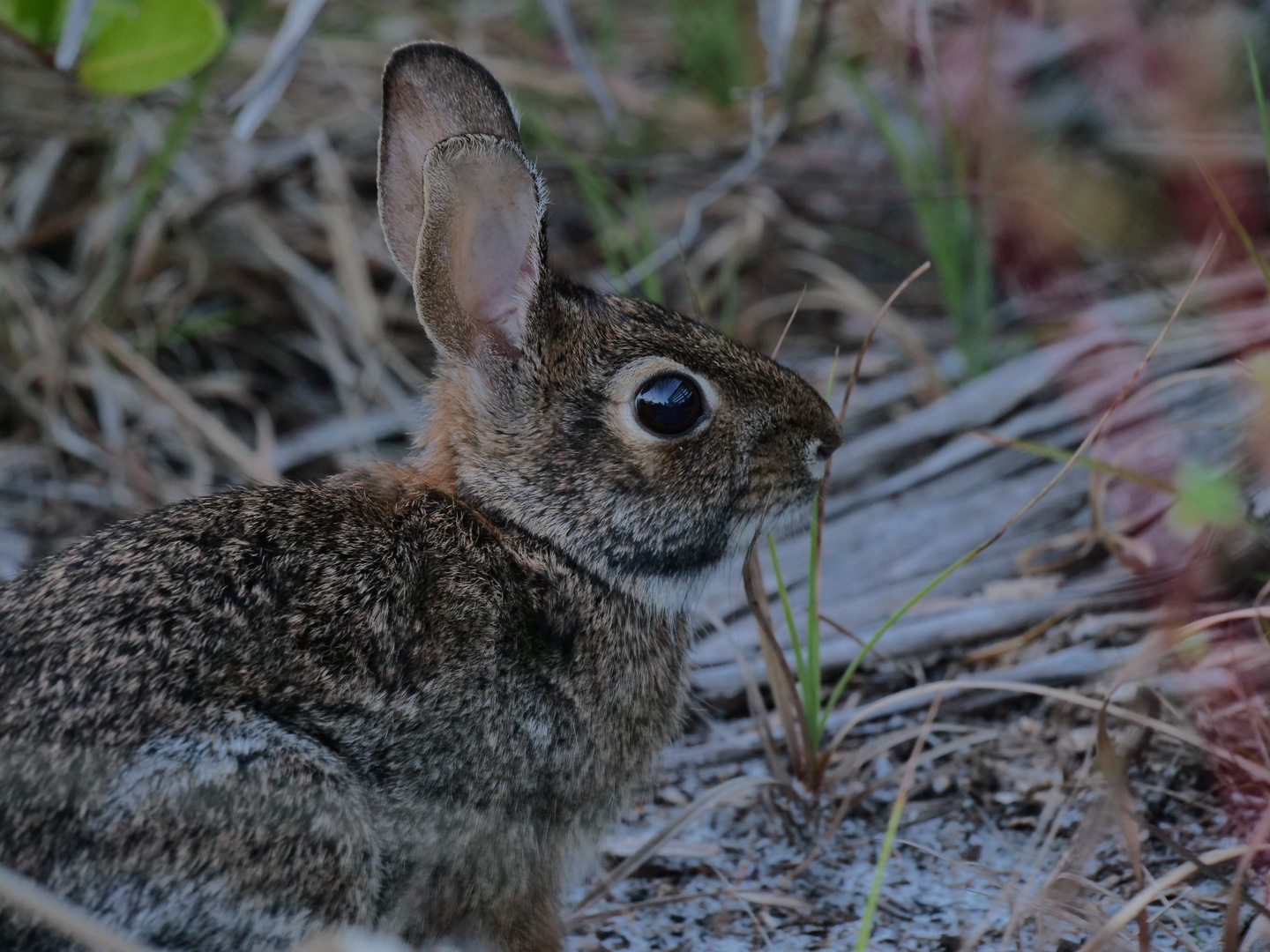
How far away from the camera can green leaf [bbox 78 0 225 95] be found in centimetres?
398

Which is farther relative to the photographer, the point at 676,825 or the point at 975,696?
the point at 975,696

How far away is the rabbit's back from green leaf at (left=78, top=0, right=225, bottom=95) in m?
1.51

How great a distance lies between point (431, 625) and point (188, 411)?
8.09 feet

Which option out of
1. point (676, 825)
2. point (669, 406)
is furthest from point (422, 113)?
point (676, 825)

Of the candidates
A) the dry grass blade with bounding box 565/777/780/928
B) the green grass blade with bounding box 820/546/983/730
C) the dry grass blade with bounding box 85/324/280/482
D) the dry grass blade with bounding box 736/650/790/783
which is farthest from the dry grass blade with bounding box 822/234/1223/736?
the dry grass blade with bounding box 85/324/280/482

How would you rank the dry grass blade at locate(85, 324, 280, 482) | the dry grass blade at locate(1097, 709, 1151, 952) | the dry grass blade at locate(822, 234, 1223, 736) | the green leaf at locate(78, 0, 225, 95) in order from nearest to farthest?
the dry grass blade at locate(1097, 709, 1151, 952) → the dry grass blade at locate(822, 234, 1223, 736) → the green leaf at locate(78, 0, 225, 95) → the dry grass blade at locate(85, 324, 280, 482)

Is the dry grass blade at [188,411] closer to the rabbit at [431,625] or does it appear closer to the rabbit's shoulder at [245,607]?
the rabbit at [431,625]

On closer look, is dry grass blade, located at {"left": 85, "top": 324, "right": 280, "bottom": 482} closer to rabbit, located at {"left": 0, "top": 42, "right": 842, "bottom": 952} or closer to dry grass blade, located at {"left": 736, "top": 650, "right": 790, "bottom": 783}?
rabbit, located at {"left": 0, "top": 42, "right": 842, "bottom": 952}

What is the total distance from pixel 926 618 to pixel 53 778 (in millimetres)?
2473

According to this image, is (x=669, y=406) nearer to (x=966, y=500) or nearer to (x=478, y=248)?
(x=478, y=248)

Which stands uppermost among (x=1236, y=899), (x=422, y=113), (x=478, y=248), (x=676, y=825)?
(x=422, y=113)

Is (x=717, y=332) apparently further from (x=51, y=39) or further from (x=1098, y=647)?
(x=51, y=39)

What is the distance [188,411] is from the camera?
5.08m

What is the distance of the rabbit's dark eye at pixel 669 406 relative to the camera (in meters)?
3.31
